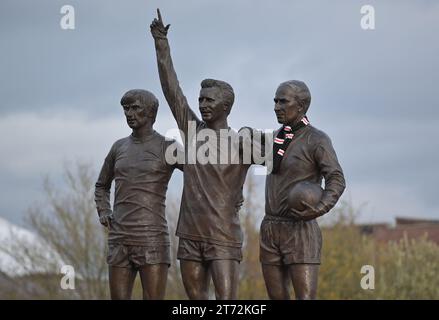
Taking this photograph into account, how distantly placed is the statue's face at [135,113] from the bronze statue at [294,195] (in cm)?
165

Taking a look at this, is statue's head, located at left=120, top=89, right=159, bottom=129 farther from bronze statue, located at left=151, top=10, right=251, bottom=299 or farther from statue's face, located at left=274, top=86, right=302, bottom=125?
statue's face, located at left=274, top=86, right=302, bottom=125

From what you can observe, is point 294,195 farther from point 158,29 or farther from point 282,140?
point 158,29

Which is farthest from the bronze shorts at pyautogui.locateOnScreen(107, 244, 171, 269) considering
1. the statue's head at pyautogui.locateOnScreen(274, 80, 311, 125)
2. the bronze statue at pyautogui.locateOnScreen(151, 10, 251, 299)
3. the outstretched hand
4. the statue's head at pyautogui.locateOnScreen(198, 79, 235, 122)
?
the outstretched hand

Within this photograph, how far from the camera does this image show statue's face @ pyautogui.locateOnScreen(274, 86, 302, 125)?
12625mm

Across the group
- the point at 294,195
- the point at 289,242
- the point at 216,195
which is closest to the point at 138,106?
the point at 216,195

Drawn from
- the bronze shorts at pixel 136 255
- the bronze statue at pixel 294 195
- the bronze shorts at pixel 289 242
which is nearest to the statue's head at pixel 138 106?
the bronze shorts at pixel 136 255

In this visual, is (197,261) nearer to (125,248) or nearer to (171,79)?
(125,248)

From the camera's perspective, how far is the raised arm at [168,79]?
13.1 m

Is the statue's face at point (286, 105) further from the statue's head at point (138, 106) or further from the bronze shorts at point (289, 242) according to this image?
the statue's head at point (138, 106)

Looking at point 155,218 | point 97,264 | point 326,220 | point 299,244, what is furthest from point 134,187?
point 326,220

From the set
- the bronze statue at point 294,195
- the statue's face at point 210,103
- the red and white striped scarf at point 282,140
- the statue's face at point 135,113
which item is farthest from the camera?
the statue's face at point 135,113

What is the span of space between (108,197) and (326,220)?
21839 millimetres

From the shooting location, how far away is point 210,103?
12.7 metres

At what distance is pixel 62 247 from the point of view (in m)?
31.9
